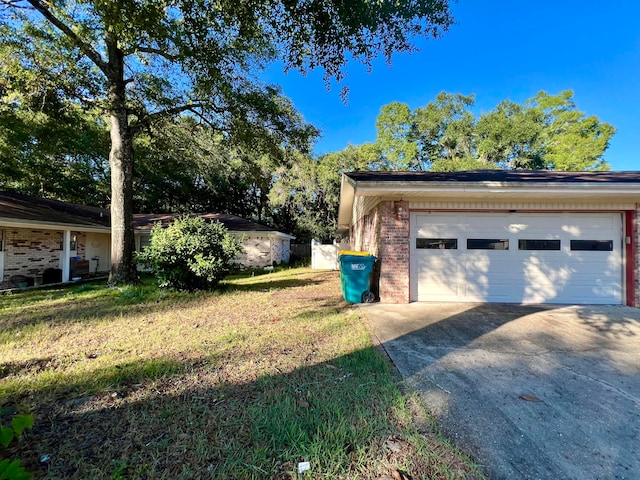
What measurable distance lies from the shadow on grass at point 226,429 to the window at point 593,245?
20.7 ft

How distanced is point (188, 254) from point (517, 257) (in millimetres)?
8041

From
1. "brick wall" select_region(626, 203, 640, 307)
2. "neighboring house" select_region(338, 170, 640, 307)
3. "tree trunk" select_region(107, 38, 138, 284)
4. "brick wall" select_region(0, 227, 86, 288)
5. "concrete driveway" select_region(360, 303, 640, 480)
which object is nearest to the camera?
"concrete driveway" select_region(360, 303, 640, 480)

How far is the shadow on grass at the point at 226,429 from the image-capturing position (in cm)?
191

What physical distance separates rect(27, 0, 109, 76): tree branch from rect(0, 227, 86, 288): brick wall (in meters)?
6.50

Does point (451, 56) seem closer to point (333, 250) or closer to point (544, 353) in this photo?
point (544, 353)

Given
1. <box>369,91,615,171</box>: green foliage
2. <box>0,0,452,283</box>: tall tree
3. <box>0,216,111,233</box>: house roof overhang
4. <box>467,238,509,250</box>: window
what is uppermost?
<box>369,91,615,171</box>: green foliage

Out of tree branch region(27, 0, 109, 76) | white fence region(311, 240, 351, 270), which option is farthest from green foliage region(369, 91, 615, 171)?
tree branch region(27, 0, 109, 76)

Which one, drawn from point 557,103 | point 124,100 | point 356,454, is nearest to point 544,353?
point 356,454

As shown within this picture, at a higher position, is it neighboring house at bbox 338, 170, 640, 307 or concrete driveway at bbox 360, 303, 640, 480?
neighboring house at bbox 338, 170, 640, 307

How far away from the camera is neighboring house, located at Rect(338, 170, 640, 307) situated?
21.2ft

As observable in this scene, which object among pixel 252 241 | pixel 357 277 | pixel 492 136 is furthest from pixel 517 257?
pixel 492 136

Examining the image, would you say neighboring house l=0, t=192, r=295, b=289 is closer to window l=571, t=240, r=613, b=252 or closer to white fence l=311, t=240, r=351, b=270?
white fence l=311, t=240, r=351, b=270

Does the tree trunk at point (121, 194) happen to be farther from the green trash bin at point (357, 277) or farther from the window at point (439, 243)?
the window at point (439, 243)

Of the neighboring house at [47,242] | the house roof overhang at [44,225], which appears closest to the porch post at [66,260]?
the neighboring house at [47,242]
